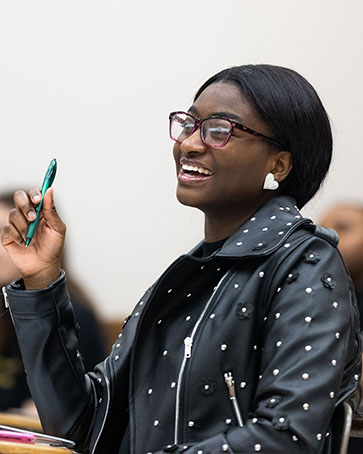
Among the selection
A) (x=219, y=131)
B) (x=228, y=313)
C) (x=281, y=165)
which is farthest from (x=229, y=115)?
(x=228, y=313)

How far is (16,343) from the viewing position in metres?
3.10

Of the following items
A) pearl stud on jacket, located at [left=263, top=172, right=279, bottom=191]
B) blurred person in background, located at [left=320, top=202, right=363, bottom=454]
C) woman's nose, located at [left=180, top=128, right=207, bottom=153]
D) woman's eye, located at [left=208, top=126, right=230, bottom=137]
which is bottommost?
blurred person in background, located at [left=320, top=202, right=363, bottom=454]

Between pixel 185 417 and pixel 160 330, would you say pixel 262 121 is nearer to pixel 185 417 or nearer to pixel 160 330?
pixel 160 330

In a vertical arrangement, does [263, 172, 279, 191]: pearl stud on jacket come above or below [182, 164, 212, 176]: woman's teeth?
below

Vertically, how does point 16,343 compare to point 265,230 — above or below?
below

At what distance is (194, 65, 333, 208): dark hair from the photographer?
1.67m

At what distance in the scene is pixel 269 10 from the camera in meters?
3.23

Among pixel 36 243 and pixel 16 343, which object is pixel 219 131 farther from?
pixel 16 343

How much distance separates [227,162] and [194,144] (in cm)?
7

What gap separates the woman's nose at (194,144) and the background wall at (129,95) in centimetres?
152

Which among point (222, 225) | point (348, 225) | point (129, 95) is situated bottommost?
point (348, 225)

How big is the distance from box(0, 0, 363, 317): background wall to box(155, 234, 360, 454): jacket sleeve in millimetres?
1678

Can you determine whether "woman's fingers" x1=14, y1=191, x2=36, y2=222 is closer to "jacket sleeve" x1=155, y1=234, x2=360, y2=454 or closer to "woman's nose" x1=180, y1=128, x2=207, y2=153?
"woman's nose" x1=180, y1=128, x2=207, y2=153

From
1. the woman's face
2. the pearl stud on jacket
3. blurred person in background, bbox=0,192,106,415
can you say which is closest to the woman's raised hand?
the woman's face
